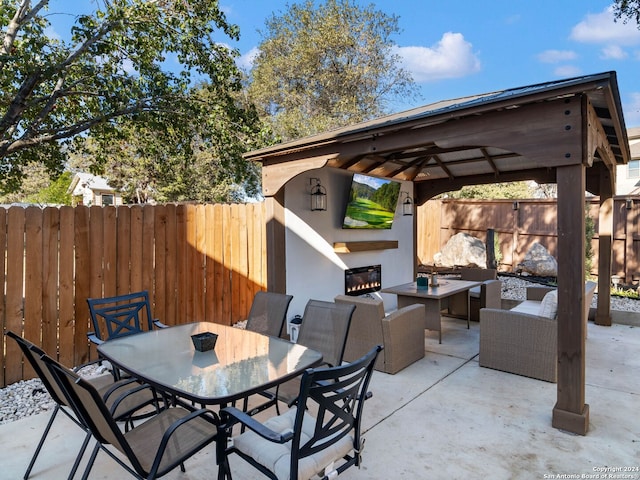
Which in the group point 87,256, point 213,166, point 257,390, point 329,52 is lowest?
point 257,390

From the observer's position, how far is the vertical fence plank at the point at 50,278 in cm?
383

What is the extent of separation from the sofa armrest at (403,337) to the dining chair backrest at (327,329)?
106 centimetres

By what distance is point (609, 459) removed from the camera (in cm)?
253

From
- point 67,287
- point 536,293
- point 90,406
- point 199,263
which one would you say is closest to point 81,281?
point 67,287

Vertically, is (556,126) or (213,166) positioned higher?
(213,166)

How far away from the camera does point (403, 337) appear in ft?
13.6

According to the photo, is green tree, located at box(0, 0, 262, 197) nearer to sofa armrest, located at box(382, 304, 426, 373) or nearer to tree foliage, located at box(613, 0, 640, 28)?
sofa armrest, located at box(382, 304, 426, 373)

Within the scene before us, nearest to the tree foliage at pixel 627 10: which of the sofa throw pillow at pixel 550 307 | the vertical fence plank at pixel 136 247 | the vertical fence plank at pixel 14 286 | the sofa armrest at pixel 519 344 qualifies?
the sofa throw pillow at pixel 550 307

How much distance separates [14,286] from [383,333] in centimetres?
356

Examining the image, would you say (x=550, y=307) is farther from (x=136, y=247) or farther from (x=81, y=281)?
(x=81, y=281)

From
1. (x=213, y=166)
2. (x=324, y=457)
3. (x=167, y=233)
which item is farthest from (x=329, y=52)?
(x=324, y=457)

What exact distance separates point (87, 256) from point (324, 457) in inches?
Result: 136

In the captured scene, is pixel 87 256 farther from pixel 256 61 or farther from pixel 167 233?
pixel 256 61

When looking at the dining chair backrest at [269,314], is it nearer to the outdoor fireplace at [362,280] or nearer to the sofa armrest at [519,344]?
the sofa armrest at [519,344]
